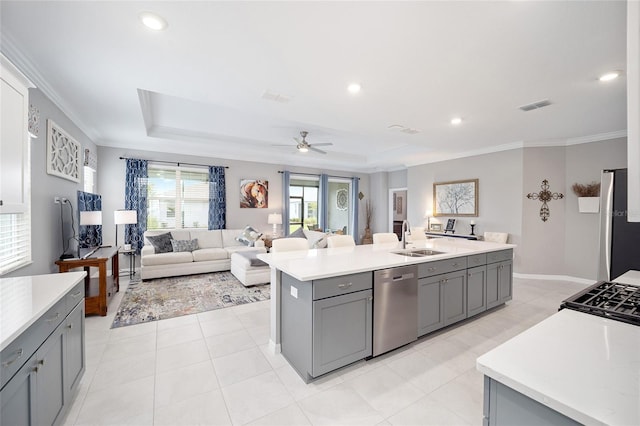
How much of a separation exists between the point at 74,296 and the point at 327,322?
5.83ft

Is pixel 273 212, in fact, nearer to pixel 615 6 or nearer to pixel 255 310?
pixel 255 310

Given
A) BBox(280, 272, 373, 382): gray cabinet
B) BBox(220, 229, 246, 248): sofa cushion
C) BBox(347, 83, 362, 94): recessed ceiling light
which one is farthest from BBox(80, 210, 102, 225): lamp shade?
BBox(347, 83, 362, 94): recessed ceiling light

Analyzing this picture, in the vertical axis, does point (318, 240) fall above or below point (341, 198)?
below

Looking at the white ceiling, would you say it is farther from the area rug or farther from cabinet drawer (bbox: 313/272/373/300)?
the area rug

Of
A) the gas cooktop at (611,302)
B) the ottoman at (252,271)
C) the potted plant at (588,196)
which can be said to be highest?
the potted plant at (588,196)

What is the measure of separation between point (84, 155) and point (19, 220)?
250cm

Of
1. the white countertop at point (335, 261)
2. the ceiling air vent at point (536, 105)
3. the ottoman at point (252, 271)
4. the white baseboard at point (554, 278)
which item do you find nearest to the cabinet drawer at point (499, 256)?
the white countertop at point (335, 261)

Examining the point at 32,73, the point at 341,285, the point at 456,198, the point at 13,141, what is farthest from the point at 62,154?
the point at 456,198

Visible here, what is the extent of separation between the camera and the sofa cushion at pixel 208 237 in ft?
20.1

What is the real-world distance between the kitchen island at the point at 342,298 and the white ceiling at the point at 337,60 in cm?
187

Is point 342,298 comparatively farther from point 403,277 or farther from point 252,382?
point 252,382

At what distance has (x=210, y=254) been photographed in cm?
559

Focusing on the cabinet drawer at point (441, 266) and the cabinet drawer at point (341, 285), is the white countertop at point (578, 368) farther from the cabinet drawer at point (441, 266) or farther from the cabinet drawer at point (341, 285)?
the cabinet drawer at point (441, 266)

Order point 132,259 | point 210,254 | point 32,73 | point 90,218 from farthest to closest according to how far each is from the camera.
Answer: point 210,254 < point 132,259 < point 90,218 < point 32,73
